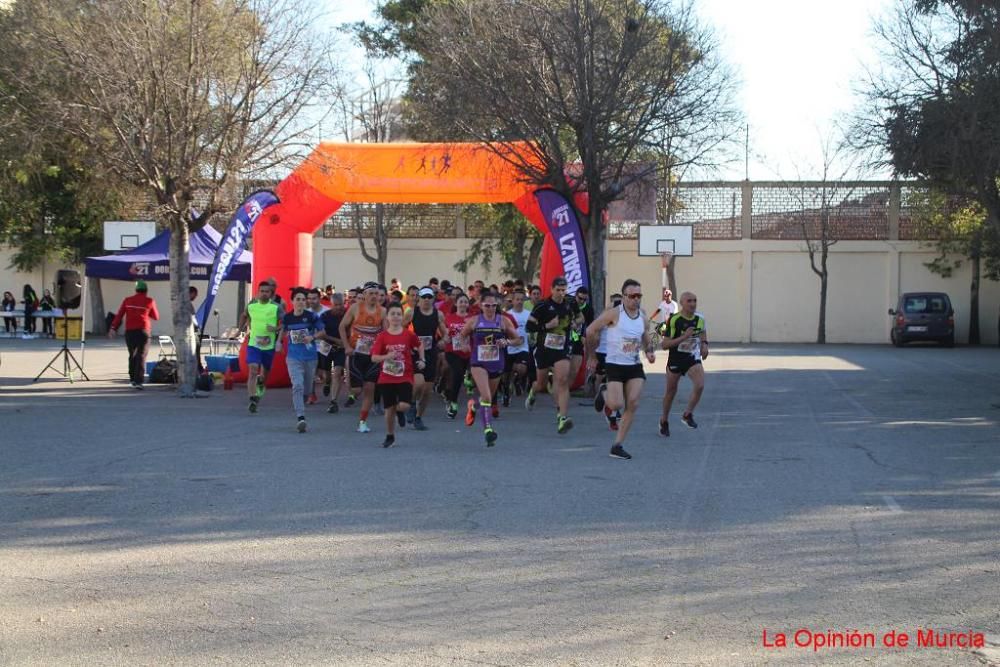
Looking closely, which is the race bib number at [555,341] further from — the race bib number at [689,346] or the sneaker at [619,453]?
the sneaker at [619,453]

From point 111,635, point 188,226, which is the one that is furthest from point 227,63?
point 111,635

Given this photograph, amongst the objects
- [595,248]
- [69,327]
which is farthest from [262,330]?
[69,327]

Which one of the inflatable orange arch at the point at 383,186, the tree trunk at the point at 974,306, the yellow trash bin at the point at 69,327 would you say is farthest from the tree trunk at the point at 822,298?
the yellow trash bin at the point at 69,327

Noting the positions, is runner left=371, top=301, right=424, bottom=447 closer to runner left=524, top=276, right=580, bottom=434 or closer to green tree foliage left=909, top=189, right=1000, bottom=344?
runner left=524, top=276, right=580, bottom=434

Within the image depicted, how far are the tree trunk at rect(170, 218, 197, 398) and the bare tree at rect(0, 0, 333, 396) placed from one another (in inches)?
0.6

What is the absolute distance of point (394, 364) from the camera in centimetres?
1273

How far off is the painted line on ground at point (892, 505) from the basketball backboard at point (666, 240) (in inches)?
895

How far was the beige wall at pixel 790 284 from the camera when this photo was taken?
134 ft

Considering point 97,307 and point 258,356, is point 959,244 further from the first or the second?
point 258,356

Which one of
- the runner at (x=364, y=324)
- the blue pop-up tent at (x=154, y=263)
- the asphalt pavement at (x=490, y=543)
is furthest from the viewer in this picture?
the blue pop-up tent at (x=154, y=263)

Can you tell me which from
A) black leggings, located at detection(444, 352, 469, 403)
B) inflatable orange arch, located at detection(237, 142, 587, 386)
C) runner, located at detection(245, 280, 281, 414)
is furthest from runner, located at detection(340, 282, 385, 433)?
inflatable orange arch, located at detection(237, 142, 587, 386)

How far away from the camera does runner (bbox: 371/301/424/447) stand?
12.7 meters

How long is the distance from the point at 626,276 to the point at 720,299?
3.40 metres

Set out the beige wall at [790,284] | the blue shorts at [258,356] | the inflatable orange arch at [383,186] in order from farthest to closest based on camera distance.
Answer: the beige wall at [790,284] < the inflatable orange arch at [383,186] < the blue shorts at [258,356]
